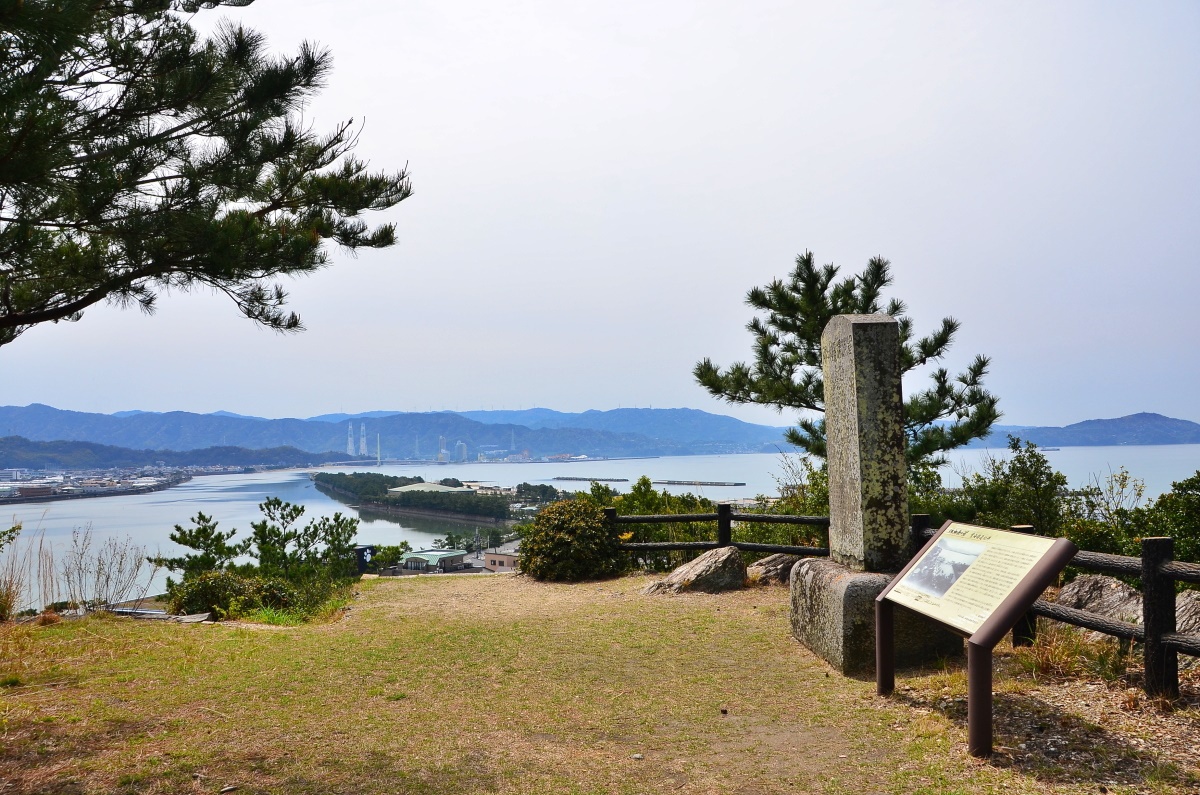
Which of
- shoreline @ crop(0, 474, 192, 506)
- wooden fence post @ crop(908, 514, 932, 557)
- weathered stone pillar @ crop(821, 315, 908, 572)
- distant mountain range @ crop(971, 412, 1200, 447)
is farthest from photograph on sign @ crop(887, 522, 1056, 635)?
distant mountain range @ crop(971, 412, 1200, 447)

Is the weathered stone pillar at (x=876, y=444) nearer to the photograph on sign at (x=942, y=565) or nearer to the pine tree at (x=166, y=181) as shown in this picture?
the photograph on sign at (x=942, y=565)

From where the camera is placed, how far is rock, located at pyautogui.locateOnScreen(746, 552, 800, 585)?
9.79 m

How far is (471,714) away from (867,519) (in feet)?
11.7

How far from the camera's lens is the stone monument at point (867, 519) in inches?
226

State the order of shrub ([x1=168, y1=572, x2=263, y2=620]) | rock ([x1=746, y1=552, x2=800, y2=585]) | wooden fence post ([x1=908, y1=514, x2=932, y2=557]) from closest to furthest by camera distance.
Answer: wooden fence post ([x1=908, y1=514, x2=932, y2=557]) → shrub ([x1=168, y1=572, x2=263, y2=620]) → rock ([x1=746, y1=552, x2=800, y2=585])

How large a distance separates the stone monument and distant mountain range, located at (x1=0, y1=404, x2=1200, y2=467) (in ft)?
22.4

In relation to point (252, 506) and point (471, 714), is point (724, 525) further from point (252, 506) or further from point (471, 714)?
point (252, 506)

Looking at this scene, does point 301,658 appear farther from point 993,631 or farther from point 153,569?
point 993,631

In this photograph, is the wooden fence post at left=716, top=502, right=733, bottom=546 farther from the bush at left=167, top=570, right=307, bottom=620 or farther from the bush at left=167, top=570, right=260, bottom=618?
the bush at left=167, top=570, right=260, bottom=618

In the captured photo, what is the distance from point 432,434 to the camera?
90750 millimetres

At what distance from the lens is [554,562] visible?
436 inches

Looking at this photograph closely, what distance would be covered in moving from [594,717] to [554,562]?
20.3 feet

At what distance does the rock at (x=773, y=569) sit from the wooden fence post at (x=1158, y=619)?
17.4 feet

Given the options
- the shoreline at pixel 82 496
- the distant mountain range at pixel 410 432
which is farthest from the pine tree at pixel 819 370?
the distant mountain range at pixel 410 432
